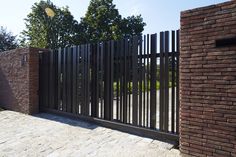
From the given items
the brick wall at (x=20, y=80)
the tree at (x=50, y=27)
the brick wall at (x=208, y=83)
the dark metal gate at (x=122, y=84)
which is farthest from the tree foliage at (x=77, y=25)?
the brick wall at (x=208, y=83)

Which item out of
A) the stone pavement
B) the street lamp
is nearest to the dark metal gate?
the stone pavement

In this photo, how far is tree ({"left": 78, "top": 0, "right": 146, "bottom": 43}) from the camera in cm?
2881

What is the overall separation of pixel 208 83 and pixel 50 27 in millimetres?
28115

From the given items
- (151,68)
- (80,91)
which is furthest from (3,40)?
(151,68)

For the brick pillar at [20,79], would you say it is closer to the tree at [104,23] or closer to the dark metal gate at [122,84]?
the dark metal gate at [122,84]

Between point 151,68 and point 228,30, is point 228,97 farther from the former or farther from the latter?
point 151,68

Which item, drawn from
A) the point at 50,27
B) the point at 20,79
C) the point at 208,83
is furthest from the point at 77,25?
the point at 208,83

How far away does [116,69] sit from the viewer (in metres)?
6.24

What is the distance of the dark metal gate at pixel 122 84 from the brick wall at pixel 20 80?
623 millimetres

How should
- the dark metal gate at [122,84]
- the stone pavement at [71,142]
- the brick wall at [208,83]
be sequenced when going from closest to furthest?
1. the brick wall at [208,83]
2. the stone pavement at [71,142]
3. the dark metal gate at [122,84]

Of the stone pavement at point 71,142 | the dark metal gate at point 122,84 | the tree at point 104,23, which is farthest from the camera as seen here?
the tree at point 104,23

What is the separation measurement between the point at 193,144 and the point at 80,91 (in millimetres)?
3938

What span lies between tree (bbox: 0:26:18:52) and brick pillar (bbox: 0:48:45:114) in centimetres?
2177

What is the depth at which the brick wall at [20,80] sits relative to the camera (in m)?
8.59
